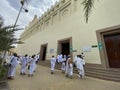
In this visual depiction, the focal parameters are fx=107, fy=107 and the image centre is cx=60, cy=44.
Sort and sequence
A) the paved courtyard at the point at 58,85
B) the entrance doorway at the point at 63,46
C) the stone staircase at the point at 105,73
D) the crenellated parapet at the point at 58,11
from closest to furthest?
the paved courtyard at the point at 58,85 < the stone staircase at the point at 105,73 < the entrance doorway at the point at 63,46 < the crenellated parapet at the point at 58,11

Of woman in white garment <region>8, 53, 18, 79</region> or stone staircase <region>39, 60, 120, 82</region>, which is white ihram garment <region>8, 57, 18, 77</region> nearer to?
woman in white garment <region>8, 53, 18, 79</region>

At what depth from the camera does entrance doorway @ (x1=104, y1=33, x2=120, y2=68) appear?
8.84 m

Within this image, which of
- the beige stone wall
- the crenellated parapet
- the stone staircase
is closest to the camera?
the stone staircase

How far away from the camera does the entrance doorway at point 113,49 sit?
29.0ft

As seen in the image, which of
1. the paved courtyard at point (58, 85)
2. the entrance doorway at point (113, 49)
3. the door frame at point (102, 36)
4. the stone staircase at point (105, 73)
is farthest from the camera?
the entrance doorway at point (113, 49)

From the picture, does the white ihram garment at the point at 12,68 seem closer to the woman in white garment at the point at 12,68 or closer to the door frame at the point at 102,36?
the woman in white garment at the point at 12,68

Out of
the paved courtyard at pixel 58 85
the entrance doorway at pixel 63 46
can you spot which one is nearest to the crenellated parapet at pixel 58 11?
the entrance doorway at pixel 63 46

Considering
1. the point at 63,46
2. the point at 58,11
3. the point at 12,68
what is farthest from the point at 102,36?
the point at 58,11

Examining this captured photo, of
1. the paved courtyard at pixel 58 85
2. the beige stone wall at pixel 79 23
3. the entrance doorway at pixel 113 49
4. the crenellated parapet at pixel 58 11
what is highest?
the crenellated parapet at pixel 58 11

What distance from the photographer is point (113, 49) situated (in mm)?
9148

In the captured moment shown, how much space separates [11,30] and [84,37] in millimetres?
7254

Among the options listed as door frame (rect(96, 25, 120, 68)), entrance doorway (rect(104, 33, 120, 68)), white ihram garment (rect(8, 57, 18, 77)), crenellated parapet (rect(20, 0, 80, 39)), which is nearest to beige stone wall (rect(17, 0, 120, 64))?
crenellated parapet (rect(20, 0, 80, 39))

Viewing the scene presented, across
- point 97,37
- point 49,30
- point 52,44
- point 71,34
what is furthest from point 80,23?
point 49,30

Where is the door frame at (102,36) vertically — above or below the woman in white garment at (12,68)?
above
